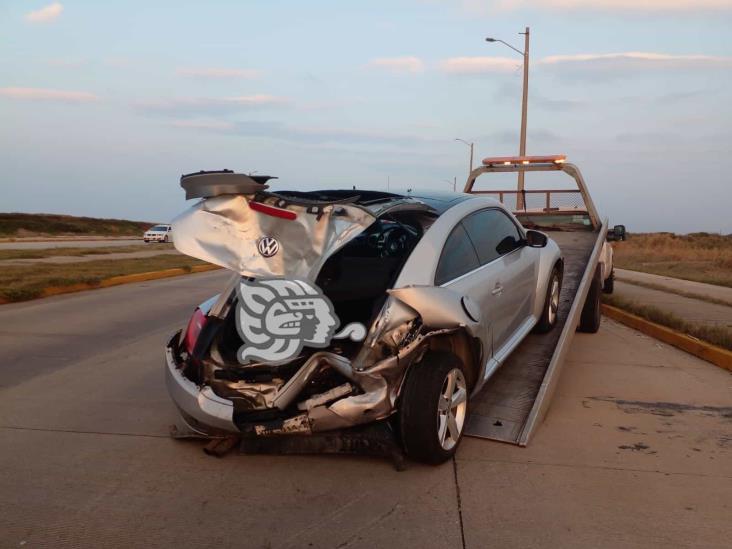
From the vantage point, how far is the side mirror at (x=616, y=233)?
35.6 ft

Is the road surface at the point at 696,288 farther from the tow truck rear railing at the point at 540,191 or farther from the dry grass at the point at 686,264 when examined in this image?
the tow truck rear railing at the point at 540,191

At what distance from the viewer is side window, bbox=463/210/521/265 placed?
537cm

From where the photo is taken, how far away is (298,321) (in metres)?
4.02

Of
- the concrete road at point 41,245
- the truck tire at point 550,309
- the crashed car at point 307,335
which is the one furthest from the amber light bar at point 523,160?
the concrete road at point 41,245

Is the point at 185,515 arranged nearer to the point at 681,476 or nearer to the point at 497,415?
the point at 497,415

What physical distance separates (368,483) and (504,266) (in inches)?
90.9

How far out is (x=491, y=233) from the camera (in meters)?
5.78

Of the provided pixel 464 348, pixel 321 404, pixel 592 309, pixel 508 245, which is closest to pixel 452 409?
pixel 464 348

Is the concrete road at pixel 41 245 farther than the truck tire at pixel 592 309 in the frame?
Yes

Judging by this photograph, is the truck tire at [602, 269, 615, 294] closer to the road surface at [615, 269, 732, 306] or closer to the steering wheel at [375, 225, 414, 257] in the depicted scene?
the road surface at [615, 269, 732, 306]

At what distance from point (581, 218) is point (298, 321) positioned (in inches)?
311

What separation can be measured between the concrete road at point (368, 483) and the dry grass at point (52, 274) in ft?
21.8

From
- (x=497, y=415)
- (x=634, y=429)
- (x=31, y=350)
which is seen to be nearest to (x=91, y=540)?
(x=497, y=415)

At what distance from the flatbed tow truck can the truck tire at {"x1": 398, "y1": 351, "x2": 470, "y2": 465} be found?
1.90 feet
